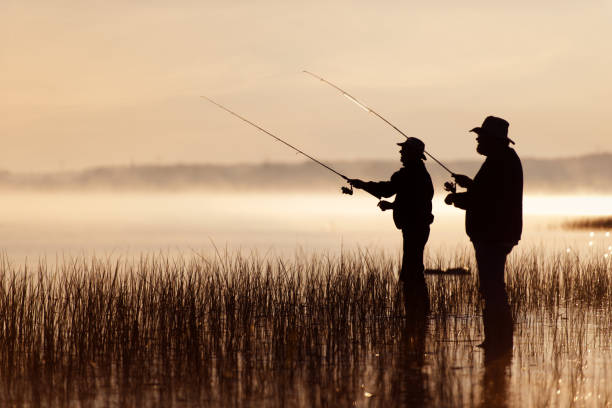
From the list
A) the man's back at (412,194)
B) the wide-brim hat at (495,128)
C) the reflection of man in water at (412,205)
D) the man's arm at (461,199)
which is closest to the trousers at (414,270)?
the reflection of man in water at (412,205)

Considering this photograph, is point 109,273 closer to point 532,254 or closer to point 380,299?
point 380,299

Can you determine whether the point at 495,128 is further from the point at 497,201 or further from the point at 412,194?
the point at 412,194

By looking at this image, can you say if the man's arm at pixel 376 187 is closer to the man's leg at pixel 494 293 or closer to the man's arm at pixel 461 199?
the man's arm at pixel 461 199

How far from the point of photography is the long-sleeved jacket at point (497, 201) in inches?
316

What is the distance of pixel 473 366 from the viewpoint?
292 inches

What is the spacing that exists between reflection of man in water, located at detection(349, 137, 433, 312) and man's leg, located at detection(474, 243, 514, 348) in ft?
4.93

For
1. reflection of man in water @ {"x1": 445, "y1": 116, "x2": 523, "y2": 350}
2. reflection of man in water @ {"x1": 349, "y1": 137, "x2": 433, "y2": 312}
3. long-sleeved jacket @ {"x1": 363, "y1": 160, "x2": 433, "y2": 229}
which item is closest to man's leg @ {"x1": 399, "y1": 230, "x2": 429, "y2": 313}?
reflection of man in water @ {"x1": 349, "y1": 137, "x2": 433, "y2": 312}

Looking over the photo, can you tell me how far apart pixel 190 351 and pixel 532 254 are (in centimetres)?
693

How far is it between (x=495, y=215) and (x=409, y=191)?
167 cm

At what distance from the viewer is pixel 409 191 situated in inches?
377

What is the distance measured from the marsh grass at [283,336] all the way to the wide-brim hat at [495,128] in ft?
6.30

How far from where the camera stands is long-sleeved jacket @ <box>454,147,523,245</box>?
26.3ft

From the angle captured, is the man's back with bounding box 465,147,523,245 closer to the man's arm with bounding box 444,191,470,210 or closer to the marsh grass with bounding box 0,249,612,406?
the man's arm with bounding box 444,191,470,210

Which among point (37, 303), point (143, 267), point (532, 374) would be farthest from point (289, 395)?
point (143, 267)
